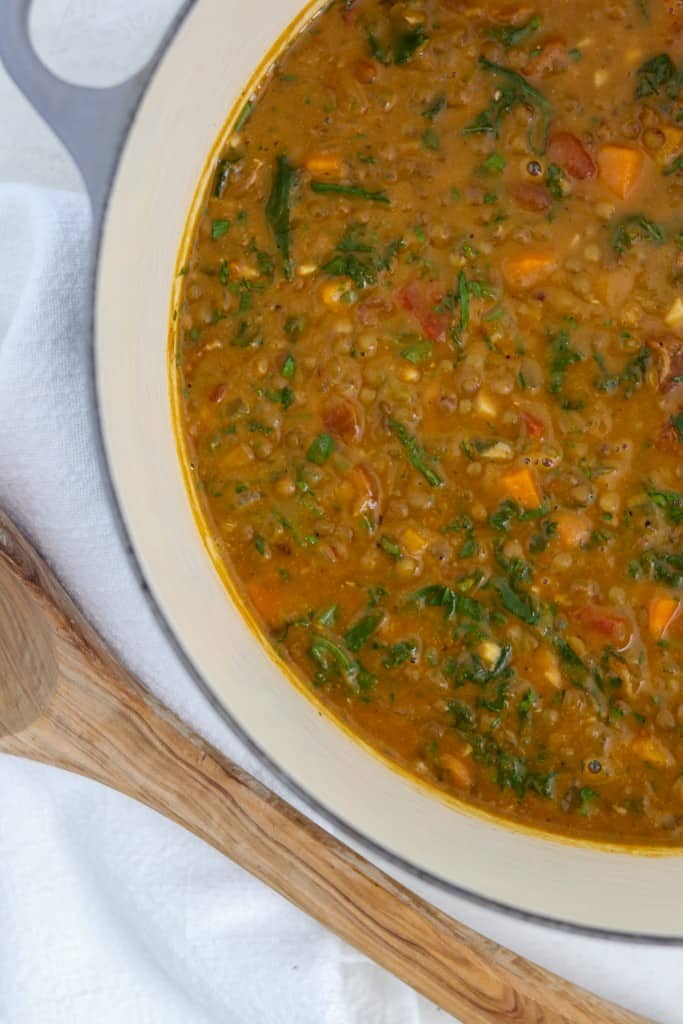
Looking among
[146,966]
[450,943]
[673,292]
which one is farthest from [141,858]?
[673,292]

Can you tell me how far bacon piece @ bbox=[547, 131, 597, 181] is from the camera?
2889mm

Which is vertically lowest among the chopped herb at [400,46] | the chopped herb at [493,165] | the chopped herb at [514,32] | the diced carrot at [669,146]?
the diced carrot at [669,146]

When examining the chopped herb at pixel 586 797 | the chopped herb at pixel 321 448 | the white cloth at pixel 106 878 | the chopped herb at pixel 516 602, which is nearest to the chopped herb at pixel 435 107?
the chopped herb at pixel 321 448

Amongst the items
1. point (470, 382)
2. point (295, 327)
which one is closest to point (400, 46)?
point (295, 327)

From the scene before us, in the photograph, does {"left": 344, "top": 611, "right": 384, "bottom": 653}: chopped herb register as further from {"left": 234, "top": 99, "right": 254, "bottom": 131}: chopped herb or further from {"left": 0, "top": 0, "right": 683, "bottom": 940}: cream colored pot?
{"left": 234, "top": 99, "right": 254, "bottom": 131}: chopped herb

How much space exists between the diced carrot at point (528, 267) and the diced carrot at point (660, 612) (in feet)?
2.93

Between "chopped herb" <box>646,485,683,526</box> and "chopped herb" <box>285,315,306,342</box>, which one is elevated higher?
"chopped herb" <box>285,315,306,342</box>

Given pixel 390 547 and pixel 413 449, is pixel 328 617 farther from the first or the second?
pixel 413 449

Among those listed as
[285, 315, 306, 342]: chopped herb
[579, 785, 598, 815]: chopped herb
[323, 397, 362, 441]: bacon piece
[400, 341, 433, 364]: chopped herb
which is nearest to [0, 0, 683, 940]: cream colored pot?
[579, 785, 598, 815]: chopped herb

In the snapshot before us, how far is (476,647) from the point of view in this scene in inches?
118

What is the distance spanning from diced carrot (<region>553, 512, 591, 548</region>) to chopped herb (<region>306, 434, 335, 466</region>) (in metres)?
0.62

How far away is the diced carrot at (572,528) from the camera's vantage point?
295cm

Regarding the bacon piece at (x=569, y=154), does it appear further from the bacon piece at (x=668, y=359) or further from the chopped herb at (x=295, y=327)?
the chopped herb at (x=295, y=327)

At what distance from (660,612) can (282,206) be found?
1445 mm
